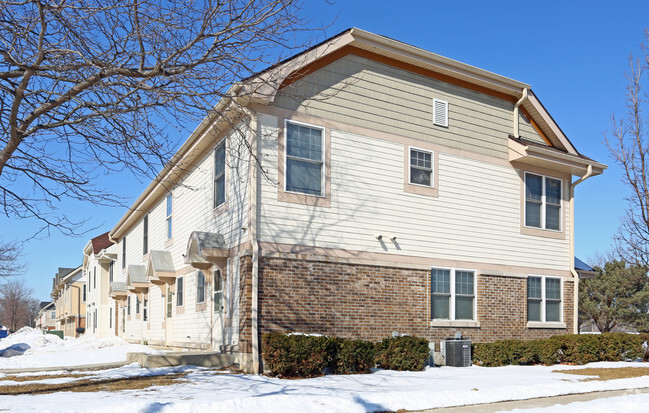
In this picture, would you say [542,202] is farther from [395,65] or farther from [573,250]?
[395,65]

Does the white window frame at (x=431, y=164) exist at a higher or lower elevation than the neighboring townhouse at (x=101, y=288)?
higher

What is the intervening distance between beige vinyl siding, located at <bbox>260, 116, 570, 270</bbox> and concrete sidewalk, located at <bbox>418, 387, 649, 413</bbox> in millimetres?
6134

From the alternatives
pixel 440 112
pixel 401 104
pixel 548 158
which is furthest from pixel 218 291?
pixel 548 158

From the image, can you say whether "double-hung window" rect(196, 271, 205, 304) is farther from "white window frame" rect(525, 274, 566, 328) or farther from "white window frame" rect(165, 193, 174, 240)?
"white window frame" rect(525, 274, 566, 328)

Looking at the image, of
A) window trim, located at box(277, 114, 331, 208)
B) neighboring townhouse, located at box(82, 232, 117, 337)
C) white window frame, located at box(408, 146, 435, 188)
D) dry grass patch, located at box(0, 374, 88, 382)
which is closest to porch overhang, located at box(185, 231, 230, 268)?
window trim, located at box(277, 114, 331, 208)

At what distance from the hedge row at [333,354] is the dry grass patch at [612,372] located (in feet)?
12.1

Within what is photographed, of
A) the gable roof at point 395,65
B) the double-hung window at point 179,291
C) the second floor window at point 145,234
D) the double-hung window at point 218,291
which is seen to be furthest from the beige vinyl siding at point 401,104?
the second floor window at point 145,234

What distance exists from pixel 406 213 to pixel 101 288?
2684 centimetres

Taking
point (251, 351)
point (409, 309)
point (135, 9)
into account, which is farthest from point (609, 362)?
point (135, 9)

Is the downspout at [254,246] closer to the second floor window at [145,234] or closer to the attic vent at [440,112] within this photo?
the attic vent at [440,112]

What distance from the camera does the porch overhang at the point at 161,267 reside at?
20.5 metres

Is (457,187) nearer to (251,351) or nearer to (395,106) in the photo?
(395,106)

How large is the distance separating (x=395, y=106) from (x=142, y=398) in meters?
10.5

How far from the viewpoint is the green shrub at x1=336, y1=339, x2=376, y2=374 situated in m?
13.5
